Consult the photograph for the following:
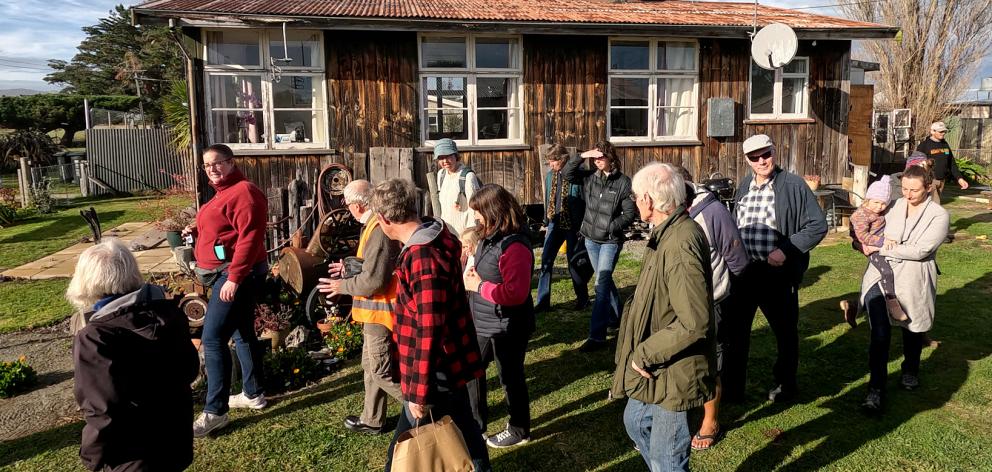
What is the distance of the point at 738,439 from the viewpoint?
13.8 ft

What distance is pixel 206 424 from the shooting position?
4.33 meters

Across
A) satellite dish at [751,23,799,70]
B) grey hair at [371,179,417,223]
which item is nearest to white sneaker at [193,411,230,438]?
grey hair at [371,179,417,223]

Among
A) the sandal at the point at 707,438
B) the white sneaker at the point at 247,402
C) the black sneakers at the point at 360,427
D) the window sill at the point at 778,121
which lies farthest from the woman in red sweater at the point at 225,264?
the window sill at the point at 778,121

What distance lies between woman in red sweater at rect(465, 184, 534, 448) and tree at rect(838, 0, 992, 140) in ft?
66.9

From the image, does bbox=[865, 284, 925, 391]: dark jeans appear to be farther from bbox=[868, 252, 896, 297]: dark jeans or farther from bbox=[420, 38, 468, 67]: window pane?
bbox=[420, 38, 468, 67]: window pane

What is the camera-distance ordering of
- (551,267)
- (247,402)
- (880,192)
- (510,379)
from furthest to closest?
(551,267) < (880,192) < (247,402) < (510,379)

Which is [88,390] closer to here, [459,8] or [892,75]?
[459,8]

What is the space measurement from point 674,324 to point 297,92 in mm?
8063

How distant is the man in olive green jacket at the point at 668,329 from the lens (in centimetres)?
282

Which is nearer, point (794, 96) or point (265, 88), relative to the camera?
point (265, 88)

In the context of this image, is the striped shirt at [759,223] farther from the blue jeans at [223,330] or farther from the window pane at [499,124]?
the window pane at [499,124]

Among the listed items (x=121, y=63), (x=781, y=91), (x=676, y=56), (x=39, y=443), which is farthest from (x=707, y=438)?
(x=121, y=63)

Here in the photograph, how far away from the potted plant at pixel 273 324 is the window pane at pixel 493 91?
17.6 ft

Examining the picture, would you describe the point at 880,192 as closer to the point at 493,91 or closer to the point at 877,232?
the point at 877,232
